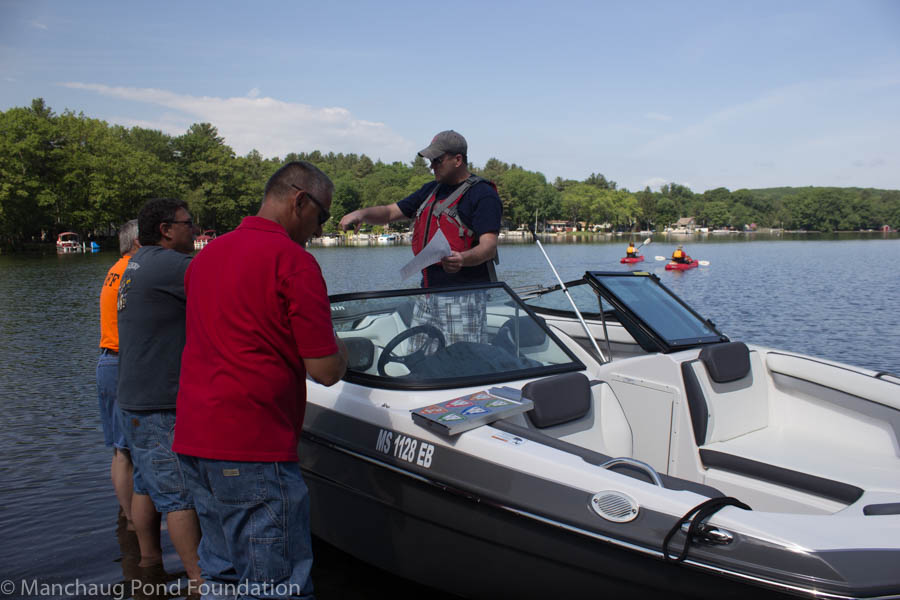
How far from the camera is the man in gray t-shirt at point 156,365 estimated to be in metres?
3.01

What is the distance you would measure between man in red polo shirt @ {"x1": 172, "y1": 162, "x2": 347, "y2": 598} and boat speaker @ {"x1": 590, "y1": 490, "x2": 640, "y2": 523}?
3.43 ft

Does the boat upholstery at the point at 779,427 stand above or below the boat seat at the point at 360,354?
below

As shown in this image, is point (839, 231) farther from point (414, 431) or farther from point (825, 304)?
point (414, 431)

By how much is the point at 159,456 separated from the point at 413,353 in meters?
1.38

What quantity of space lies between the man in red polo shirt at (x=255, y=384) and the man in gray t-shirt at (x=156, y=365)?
3.40 feet

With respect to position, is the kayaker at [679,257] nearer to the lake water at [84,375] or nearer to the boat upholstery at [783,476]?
the lake water at [84,375]

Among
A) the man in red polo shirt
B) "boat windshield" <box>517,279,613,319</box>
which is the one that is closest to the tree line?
A: "boat windshield" <box>517,279,613,319</box>

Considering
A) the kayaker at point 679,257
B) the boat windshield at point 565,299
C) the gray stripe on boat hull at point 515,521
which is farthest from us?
the kayaker at point 679,257

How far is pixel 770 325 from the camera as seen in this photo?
54.0 ft

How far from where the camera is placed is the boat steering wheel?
11.1 feet

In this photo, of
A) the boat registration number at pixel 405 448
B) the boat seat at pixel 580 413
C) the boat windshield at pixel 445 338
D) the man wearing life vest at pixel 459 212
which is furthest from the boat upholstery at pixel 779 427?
the boat registration number at pixel 405 448

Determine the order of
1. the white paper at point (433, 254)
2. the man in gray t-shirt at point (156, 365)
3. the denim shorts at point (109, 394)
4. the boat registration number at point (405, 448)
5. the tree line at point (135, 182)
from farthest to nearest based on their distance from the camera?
the tree line at point (135, 182) < the denim shorts at point (109, 394) < the white paper at point (433, 254) < the man in gray t-shirt at point (156, 365) < the boat registration number at point (405, 448)

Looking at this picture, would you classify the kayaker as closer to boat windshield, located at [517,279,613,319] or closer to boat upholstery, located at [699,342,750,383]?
boat windshield, located at [517,279,613,319]

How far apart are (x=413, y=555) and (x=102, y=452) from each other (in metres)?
4.65
